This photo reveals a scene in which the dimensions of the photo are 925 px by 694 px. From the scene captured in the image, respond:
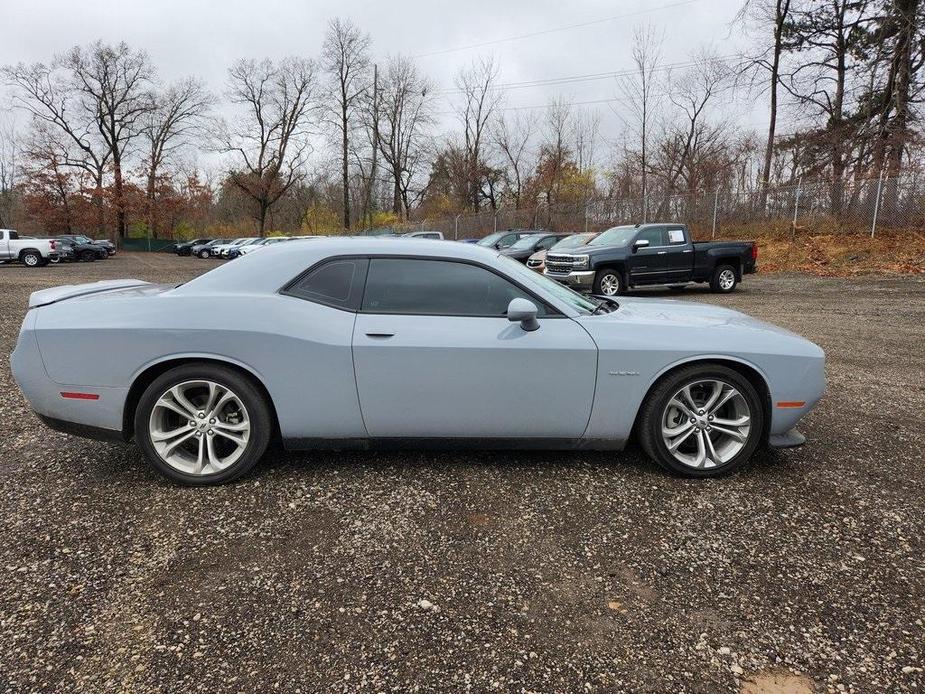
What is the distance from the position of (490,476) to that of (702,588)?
1.28 meters

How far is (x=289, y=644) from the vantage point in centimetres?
197

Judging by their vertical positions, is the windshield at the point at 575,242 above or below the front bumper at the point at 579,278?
above

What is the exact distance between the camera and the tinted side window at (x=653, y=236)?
1330cm

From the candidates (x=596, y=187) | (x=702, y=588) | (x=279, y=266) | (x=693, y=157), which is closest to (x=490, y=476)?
(x=702, y=588)

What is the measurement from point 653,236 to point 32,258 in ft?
89.9

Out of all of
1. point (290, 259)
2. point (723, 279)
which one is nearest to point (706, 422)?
point (290, 259)

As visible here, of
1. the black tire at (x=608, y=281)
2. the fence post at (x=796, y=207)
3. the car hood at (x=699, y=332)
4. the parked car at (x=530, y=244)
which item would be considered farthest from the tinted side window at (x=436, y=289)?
the fence post at (x=796, y=207)

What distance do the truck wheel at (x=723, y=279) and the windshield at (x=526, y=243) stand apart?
7065 mm

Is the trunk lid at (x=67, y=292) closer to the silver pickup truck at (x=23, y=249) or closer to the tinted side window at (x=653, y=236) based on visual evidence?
the tinted side window at (x=653, y=236)

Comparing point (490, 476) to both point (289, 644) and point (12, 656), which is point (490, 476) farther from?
point (12, 656)

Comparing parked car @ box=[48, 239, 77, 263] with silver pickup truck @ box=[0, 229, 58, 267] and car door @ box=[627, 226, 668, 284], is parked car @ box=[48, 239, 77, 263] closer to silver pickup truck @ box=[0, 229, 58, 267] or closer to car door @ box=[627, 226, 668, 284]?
silver pickup truck @ box=[0, 229, 58, 267]

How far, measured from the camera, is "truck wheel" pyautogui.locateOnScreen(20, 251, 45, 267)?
25.5 meters

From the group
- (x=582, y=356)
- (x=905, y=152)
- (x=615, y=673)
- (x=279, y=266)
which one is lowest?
(x=615, y=673)

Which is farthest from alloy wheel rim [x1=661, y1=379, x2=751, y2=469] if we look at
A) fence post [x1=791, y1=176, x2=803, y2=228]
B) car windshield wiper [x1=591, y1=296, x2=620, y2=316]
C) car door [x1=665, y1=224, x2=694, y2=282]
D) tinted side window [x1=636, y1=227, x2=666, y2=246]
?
fence post [x1=791, y1=176, x2=803, y2=228]
